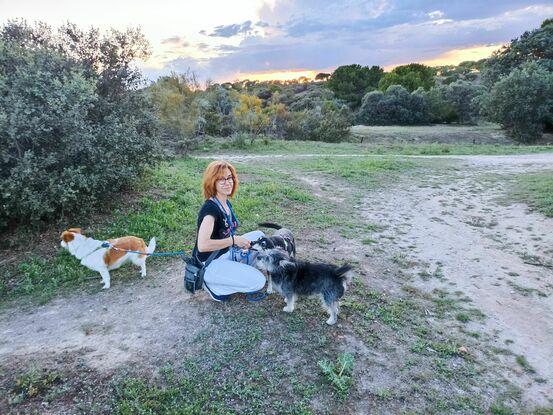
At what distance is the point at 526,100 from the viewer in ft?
95.3

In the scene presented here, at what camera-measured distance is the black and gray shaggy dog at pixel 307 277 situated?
4.32 m

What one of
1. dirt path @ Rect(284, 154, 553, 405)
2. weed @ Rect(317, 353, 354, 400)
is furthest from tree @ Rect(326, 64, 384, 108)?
weed @ Rect(317, 353, 354, 400)

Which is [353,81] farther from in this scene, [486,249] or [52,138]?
[52,138]

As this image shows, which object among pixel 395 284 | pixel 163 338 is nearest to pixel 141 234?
pixel 163 338

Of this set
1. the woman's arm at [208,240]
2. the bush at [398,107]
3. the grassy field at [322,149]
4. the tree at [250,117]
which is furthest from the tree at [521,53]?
the woman's arm at [208,240]

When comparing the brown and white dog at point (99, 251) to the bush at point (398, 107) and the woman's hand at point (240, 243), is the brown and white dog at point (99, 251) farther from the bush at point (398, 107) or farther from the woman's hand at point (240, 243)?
the bush at point (398, 107)

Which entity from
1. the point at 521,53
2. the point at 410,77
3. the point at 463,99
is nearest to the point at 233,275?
the point at 521,53

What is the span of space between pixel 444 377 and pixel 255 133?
76.0 feet

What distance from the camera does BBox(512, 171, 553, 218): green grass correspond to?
32.3 feet

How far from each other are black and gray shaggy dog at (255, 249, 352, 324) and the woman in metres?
0.25

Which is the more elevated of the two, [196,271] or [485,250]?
[196,271]

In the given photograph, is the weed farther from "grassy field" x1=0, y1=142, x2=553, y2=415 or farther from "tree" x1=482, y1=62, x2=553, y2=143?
"tree" x1=482, y1=62, x2=553, y2=143

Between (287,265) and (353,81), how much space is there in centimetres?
6086

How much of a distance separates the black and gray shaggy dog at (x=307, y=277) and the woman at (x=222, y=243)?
0.82 ft
